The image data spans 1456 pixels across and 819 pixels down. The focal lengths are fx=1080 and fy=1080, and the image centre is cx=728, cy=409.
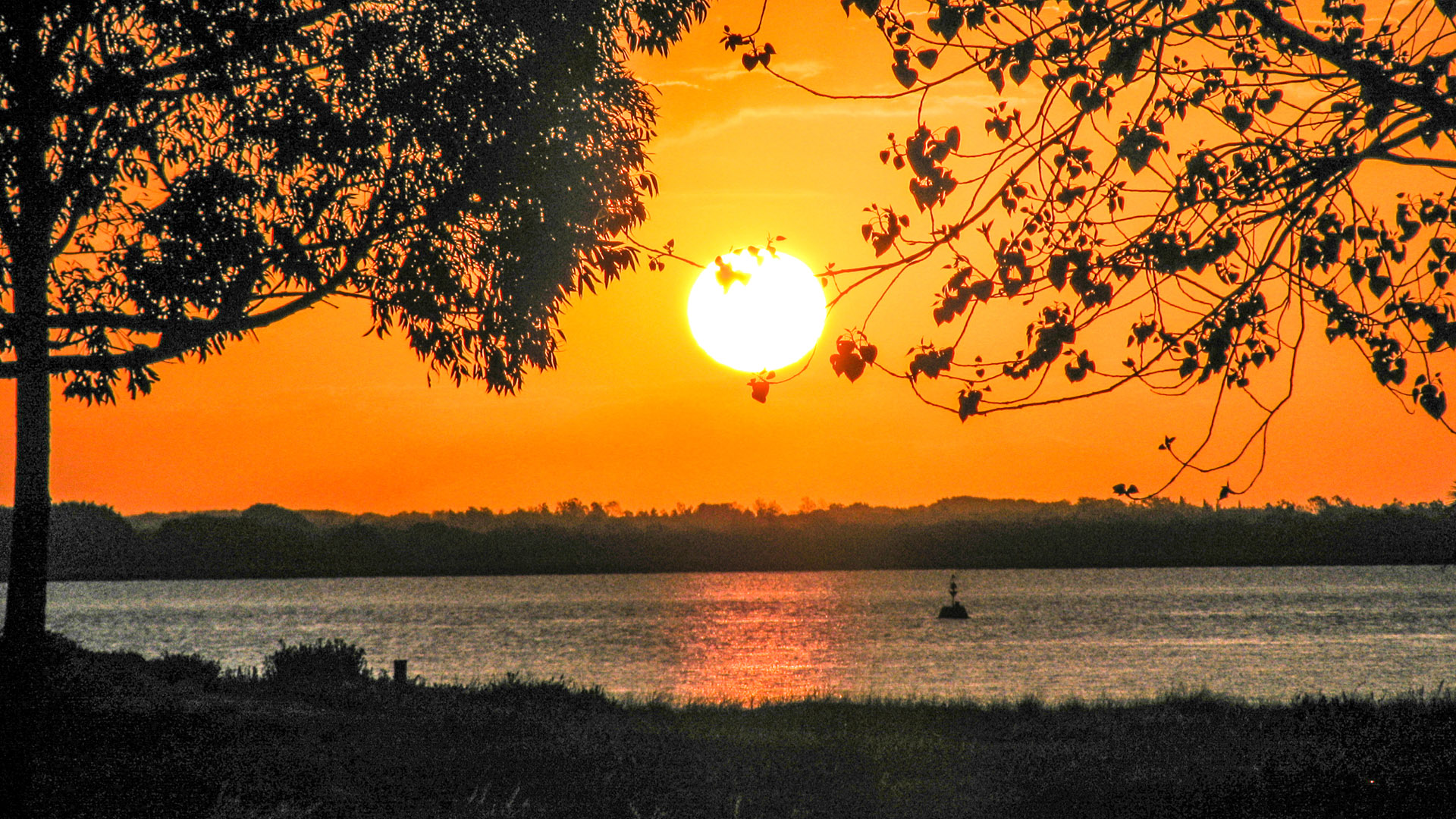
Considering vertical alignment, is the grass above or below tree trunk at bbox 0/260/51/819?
below

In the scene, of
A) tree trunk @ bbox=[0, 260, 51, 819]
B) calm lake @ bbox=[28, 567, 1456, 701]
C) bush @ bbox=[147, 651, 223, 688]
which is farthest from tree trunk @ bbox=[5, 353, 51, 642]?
calm lake @ bbox=[28, 567, 1456, 701]

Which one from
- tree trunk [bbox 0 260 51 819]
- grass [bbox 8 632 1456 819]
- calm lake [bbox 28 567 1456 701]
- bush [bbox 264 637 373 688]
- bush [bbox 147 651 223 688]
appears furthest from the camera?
calm lake [bbox 28 567 1456 701]

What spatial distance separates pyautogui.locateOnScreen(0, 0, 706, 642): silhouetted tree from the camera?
14.0 meters

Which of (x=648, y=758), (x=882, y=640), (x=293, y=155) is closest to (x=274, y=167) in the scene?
(x=293, y=155)

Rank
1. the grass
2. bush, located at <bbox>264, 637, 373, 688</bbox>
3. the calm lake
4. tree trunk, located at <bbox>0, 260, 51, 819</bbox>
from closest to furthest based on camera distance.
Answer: the grass < tree trunk, located at <bbox>0, 260, 51, 819</bbox> < bush, located at <bbox>264, 637, 373, 688</bbox> < the calm lake

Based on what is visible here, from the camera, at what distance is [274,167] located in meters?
14.6

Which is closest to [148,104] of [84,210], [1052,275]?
[84,210]

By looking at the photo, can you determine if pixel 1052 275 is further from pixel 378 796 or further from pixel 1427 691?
pixel 1427 691

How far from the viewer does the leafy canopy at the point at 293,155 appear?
46.2 feet

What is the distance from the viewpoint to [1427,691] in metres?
46.0

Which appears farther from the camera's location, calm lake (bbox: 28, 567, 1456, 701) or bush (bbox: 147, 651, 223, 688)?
calm lake (bbox: 28, 567, 1456, 701)

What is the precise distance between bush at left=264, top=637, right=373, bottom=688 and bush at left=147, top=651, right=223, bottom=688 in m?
1.28

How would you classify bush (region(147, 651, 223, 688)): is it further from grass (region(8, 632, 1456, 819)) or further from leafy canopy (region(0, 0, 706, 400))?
leafy canopy (region(0, 0, 706, 400))

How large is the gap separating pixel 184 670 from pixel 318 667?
312cm
